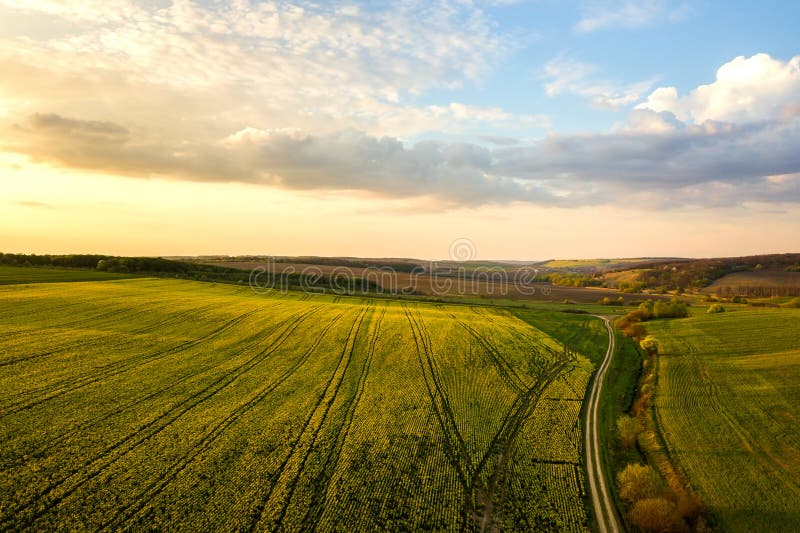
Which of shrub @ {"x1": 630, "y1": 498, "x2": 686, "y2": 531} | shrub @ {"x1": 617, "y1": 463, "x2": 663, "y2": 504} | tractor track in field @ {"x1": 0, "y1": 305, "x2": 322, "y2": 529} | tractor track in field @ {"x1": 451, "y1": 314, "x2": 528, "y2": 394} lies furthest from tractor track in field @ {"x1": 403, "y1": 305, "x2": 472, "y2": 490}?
tractor track in field @ {"x1": 0, "y1": 305, "x2": 322, "y2": 529}

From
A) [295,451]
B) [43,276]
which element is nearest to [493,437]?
[295,451]

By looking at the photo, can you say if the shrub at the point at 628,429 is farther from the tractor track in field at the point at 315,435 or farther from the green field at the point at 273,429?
the tractor track in field at the point at 315,435

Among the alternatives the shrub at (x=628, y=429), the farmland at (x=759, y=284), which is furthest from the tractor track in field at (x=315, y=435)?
the farmland at (x=759, y=284)

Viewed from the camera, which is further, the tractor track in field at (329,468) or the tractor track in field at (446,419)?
the tractor track in field at (446,419)

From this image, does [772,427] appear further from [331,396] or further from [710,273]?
[710,273]

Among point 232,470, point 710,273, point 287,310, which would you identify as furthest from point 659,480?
point 710,273
